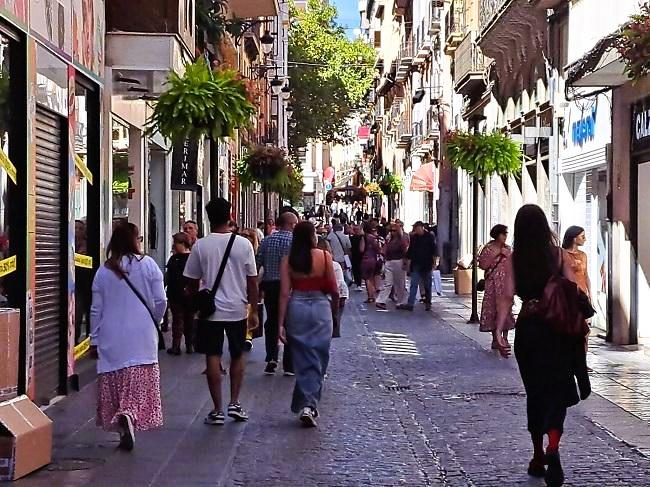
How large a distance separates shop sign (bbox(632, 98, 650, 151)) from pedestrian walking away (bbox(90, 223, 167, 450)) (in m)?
9.48

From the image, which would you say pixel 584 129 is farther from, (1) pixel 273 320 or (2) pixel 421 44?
(2) pixel 421 44

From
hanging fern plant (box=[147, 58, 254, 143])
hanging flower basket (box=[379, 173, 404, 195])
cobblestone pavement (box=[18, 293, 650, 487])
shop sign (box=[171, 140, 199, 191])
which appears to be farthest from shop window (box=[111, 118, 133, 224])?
hanging flower basket (box=[379, 173, 404, 195])

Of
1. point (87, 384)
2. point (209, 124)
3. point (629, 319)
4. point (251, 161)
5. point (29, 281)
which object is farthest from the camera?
point (251, 161)

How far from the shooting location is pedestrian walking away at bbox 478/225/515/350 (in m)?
17.0

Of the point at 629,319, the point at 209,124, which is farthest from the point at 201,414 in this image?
the point at 629,319

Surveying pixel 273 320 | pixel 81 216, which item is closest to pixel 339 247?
pixel 273 320

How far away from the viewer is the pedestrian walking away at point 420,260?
25.9 m

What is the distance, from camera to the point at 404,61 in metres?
59.6

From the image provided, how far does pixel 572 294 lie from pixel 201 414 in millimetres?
4449

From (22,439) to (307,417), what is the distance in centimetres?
297

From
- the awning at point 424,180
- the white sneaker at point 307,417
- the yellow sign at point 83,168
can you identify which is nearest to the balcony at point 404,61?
the awning at point 424,180

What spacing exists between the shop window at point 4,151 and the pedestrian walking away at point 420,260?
15.6 m

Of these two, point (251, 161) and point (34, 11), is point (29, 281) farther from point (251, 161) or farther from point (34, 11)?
point (251, 161)

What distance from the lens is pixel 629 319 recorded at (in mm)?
18234
